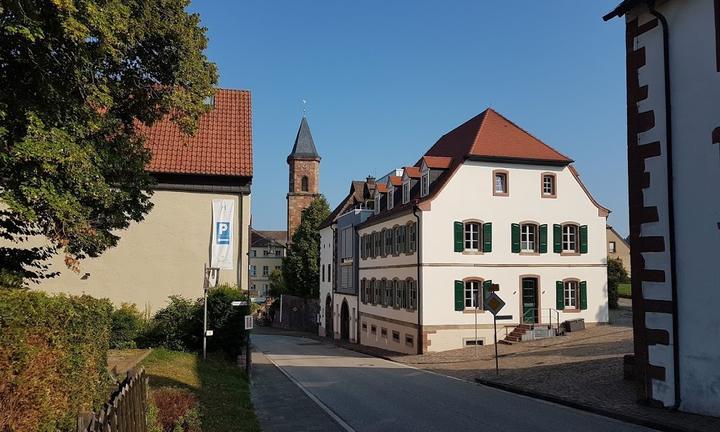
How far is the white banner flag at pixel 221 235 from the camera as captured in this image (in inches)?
888

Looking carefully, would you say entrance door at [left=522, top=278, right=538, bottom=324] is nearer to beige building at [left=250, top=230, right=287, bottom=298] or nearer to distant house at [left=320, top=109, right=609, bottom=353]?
distant house at [left=320, top=109, right=609, bottom=353]

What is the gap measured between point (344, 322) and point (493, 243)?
1989cm

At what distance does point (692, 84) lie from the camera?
12258mm

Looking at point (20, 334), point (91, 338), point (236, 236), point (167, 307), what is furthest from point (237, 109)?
point (20, 334)

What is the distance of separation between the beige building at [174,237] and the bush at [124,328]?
4.99ft

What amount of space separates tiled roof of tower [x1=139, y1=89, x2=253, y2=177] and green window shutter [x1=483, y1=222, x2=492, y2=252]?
42.7 feet

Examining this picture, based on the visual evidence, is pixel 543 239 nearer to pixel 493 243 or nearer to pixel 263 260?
pixel 493 243

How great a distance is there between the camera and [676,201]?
1246cm

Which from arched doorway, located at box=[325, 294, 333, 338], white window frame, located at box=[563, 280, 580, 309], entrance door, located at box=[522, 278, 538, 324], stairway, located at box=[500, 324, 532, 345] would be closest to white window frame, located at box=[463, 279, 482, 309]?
stairway, located at box=[500, 324, 532, 345]

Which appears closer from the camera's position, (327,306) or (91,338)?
(91,338)

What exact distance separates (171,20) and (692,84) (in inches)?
407

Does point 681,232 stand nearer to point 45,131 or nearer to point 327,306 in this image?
point 45,131

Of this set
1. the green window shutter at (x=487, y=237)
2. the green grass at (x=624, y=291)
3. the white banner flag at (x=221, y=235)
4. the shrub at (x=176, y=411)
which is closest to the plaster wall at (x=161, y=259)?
the white banner flag at (x=221, y=235)

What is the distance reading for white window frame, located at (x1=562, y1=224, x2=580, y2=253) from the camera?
3192cm
